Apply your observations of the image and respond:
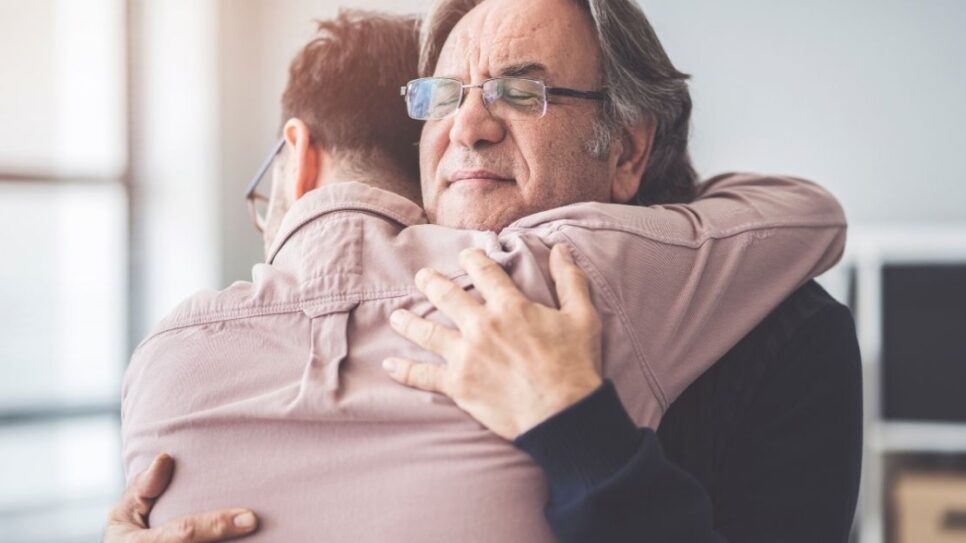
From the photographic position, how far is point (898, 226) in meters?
3.49

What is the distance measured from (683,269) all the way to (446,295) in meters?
0.26

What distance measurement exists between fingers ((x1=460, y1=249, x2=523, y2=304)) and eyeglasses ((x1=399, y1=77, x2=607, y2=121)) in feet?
1.19

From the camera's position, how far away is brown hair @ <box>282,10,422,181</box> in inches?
54.2

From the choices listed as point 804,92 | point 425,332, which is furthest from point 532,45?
point 804,92

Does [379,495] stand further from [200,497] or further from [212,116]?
[212,116]

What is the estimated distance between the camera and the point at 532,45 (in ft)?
4.09

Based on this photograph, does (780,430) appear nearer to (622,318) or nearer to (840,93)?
(622,318)

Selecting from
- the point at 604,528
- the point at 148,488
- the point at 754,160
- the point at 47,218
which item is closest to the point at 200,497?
the point at 148,488

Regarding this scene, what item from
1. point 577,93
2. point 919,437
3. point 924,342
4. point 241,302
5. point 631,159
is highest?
point 577,93

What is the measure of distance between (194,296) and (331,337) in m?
0.18

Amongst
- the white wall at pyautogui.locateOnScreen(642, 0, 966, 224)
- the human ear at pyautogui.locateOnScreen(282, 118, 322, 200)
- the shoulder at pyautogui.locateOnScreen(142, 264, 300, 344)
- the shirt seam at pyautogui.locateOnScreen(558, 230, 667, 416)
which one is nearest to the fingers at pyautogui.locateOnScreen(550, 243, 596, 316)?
the shirt seam at pyautogui.locateOnScreen(558, 230, 667, 416)

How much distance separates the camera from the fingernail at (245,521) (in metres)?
0.84

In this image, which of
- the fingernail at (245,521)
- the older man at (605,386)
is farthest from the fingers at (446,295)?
the fingernail at (245,521)

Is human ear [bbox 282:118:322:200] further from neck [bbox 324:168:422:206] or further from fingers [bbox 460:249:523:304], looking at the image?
fingers [bbox 460:249:523:304]
